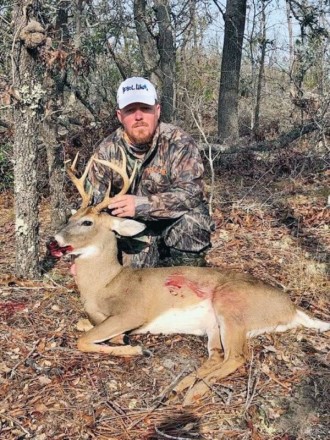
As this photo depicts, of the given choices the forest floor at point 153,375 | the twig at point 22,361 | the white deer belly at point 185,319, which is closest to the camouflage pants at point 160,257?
the forest floor at point 153,375

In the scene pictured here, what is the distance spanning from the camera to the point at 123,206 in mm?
4391

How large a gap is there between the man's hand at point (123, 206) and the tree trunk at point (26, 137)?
3.05 feet

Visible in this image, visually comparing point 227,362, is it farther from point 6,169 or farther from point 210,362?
point 6,169

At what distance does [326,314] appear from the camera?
4496 millimetres

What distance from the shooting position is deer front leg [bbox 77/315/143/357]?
12.7 feet

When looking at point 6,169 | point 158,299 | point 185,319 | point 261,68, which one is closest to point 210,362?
point 185,319

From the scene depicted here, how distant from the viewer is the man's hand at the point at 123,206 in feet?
14.4

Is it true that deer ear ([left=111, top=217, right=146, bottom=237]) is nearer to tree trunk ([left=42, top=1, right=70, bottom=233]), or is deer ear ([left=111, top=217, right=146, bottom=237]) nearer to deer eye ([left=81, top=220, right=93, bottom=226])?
deer eye ([left=81, top=220, right=93, bottom=226])

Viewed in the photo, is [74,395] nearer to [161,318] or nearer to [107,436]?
[107,436]

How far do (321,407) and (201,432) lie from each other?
0.74 metres

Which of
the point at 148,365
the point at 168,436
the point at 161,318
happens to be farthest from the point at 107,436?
the point at 161,318

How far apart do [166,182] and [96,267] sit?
1.06 meters

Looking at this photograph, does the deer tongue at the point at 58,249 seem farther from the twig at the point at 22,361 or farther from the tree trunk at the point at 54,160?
the tree trunk at the point at 54,160

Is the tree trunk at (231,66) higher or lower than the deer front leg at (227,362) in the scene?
higher
